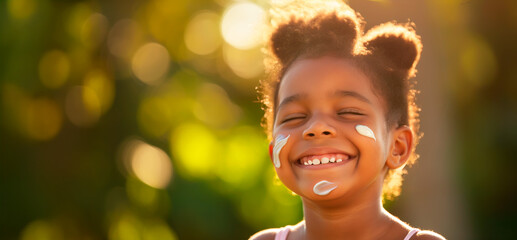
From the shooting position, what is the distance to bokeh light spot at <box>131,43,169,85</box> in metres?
6.62

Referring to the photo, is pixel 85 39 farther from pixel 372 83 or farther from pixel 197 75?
pixel 372 83

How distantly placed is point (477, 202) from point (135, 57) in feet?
11.6

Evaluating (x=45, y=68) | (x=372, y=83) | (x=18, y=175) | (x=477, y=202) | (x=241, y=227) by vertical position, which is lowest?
(x=18, y=175)

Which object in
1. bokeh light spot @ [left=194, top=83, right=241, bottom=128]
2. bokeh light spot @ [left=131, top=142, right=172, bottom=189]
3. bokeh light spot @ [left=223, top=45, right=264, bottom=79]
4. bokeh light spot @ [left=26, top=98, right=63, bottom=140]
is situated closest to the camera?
bokeh light spot @ [left=26, top=98, right=63, bottom=140]

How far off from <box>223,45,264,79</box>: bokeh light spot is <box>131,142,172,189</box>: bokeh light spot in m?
1.33

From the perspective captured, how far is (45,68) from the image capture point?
599 centimetres

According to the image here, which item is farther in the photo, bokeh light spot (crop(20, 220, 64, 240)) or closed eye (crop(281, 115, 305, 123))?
bokeh light spot (crop(20, 220, 64, 240))

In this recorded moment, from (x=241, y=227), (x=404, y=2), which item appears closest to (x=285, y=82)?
(x=404, y=2)

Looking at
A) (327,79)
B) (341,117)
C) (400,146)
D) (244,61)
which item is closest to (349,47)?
(327,79)

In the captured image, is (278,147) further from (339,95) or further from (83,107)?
(83,107)

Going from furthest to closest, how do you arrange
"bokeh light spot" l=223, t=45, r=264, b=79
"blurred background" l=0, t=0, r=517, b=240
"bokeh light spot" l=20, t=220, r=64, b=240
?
1. "bokeh light spot" l=223, t=45, r=264, b=79
2. "bokeh light spot" l=20, t=220, r=64, b=240
3. "blurred background" l=0, t=0, r=517, b=240

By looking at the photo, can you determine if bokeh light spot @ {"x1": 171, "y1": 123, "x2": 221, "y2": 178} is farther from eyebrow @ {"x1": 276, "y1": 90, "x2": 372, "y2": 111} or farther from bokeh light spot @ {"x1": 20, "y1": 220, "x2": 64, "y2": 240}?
eyebrow @ {"x1": 276, "y1": 90, "x2": 372, "y2": 111}

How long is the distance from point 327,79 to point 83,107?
13.1 feet

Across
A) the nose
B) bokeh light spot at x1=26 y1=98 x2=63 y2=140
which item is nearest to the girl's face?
the nose
